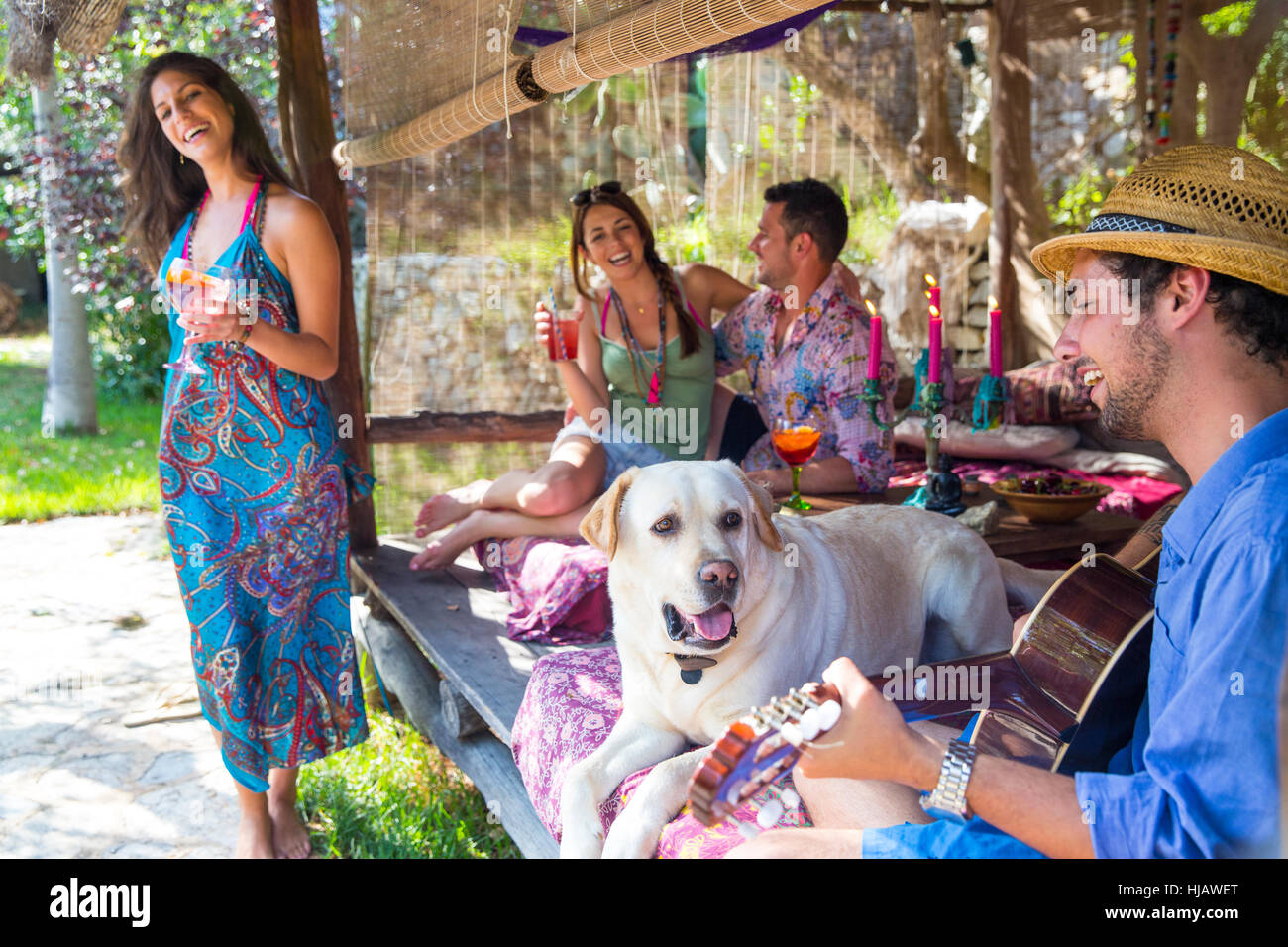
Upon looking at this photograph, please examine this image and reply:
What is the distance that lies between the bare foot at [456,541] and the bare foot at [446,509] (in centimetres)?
6

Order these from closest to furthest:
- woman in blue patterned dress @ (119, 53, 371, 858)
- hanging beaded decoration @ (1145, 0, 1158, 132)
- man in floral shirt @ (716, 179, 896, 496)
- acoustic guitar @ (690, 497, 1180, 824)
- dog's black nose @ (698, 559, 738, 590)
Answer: acoustic guitar @ (690, 497, 1180, 824), dog's black nose @ (698, 559, 738, 590), woman in blue patterned dress @ (119, 53, 371, 858), man in floral shirt @ (716, 179, 896, 496), hanging beaded decoration @ (1145, 0, 1158, 132)

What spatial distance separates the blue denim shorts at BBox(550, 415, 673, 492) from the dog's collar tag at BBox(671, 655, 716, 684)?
2229 mm

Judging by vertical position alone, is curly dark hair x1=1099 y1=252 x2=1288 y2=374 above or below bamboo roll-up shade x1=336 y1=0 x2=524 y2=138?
below

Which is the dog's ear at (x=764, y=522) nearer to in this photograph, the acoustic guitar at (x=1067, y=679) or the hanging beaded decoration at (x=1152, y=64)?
the acoustic guitar at (x=1067, y=679)

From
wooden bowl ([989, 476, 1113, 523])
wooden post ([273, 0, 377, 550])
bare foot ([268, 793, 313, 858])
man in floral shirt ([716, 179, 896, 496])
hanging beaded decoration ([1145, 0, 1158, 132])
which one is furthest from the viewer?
hanging beaded decoration ([1145, 0, 1158, 132])

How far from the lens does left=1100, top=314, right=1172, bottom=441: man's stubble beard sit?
5.60ft

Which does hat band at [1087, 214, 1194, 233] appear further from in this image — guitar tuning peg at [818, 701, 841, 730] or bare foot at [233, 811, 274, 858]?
bare foot at [233, 811, 274, 858]

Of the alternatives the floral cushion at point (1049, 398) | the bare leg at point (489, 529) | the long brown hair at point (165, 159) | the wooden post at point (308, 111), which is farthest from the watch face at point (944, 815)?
the floral cushion at point (1049, 398)

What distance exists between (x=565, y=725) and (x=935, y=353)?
1749 mm

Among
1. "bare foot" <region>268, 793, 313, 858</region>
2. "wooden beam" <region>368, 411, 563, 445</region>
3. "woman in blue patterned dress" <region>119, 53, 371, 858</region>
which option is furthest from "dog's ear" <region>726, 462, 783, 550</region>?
"wooden beam" <region>368, 411, 563, 445</region>

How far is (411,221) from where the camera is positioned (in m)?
5.75
